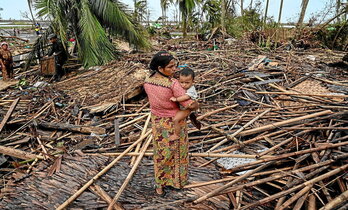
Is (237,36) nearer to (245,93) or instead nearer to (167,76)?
(245,93)

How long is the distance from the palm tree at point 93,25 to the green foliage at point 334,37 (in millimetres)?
7686

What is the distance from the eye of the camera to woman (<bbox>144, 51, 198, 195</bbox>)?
6.70ft

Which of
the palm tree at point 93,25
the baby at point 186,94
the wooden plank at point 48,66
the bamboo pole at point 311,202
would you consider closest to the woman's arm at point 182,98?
the baby at point 186,94

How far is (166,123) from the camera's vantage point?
7.23ft

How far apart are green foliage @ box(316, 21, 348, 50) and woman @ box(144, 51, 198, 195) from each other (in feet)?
31.2

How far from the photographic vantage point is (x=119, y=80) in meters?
6.09

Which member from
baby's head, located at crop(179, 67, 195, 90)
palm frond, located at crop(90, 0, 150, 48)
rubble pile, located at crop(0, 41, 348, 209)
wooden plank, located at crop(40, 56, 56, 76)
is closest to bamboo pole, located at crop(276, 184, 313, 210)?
rubble pile, located at crop(0, 41, 348, 209)

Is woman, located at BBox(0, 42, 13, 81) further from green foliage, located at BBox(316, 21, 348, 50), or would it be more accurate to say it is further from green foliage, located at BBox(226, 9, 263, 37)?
green foliage, located at BBox(316, 21, 348, 50)

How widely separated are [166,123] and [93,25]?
6371mm

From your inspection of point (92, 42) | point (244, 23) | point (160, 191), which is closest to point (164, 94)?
point (160, 191)

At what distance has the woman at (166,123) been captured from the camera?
2.04 metres

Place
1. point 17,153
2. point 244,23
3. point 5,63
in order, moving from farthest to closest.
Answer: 1. point 244,23
2. point 5,63
3. point 17,153

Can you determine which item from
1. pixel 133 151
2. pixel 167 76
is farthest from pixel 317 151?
pixel 133 151

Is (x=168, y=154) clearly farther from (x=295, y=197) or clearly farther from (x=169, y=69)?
(x=295, y=197)
